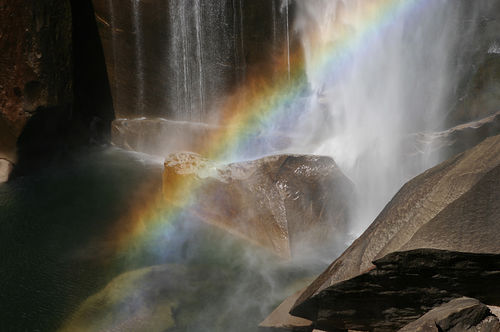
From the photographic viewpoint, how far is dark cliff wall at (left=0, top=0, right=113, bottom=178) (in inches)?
314

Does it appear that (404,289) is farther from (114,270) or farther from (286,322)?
(114,270)

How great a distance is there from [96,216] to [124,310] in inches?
103

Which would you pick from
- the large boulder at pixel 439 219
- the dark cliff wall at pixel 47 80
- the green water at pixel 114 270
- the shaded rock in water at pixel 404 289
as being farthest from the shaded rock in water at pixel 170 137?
the shaded rock in water at pixel 404 289

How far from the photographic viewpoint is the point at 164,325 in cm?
484

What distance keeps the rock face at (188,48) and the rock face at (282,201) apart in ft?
10.7

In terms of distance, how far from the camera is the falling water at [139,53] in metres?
9.36

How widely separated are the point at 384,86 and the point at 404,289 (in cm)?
557

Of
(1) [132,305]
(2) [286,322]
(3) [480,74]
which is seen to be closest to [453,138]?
(3) [480,74]

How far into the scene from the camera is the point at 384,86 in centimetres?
812

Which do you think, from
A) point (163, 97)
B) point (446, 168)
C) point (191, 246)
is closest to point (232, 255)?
point (191, 246)

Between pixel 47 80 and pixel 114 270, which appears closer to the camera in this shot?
pixel 114 270

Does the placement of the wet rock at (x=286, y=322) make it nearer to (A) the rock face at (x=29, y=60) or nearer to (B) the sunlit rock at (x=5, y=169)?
(B) the sunlit rock at (x=5, y=169)

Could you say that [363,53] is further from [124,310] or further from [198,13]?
[124,310]

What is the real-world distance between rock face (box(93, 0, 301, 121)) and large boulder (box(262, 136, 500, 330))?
6029mm
